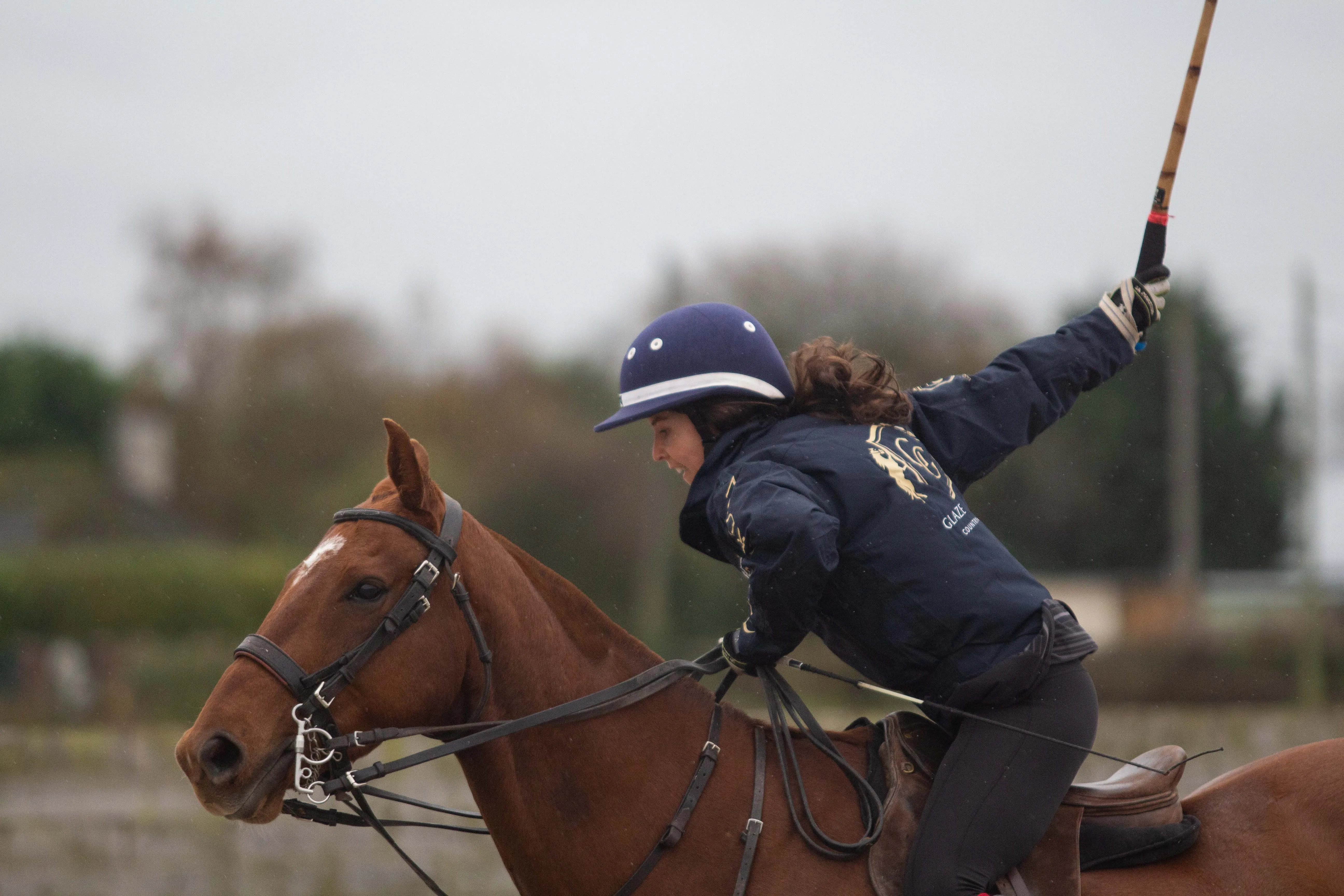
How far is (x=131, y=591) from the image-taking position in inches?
888

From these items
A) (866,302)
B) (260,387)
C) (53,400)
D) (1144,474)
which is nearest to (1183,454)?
(1144,474)

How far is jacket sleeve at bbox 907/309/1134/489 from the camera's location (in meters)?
3.68

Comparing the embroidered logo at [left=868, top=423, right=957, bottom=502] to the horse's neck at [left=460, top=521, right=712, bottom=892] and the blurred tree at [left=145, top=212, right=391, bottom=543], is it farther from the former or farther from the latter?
the blurred tree at [left=145, top=212, right=391, bottom=543]

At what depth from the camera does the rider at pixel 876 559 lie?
3.05 metres

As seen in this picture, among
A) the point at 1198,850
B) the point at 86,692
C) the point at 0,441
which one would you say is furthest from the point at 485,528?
the point at 0,441

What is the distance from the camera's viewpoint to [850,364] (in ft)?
11.4

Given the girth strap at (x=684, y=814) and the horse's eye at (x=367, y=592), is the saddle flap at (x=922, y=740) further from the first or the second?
the horse's eye at (x=367, y=592)

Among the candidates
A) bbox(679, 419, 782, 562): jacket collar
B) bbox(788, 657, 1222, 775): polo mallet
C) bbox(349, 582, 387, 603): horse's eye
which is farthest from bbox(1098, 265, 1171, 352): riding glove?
bbox(349, 582, 387, 603): horse's eye

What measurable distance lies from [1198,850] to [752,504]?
5.46 feet

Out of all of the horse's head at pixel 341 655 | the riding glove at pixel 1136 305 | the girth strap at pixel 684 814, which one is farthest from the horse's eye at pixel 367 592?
the riding glove at pixel 1136 305

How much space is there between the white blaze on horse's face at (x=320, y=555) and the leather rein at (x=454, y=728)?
3.1 inches

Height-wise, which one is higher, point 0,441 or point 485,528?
point 485,528

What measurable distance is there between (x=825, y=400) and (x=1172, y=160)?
148 centimetres

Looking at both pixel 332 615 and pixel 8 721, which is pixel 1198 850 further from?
pixel 8 721
